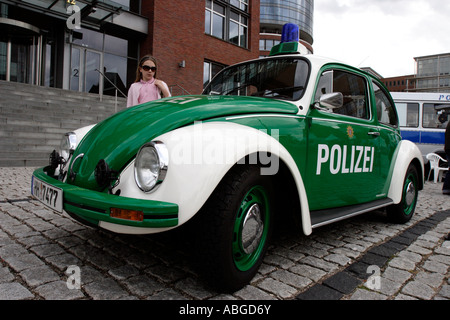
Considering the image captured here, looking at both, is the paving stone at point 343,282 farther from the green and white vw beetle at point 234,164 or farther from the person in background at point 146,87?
the person in background at point 146,87

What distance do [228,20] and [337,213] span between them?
65.8ft

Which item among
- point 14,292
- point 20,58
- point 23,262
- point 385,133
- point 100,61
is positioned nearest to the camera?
point 14,292

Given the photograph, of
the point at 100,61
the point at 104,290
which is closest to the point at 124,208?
the point at 104,290

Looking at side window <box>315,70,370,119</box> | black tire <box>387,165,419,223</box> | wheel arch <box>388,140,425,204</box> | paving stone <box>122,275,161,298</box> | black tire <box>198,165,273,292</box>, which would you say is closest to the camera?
black tire <box>198,165,273,292</box>

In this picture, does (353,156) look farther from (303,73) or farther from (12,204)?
(12,204)

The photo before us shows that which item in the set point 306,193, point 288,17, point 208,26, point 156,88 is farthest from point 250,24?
point 288,17

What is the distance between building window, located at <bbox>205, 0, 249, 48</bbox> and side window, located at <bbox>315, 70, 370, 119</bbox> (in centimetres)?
1738

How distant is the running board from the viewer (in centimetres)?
253

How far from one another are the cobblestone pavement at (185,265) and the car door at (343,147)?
467 millimetres

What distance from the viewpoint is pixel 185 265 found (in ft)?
7.88

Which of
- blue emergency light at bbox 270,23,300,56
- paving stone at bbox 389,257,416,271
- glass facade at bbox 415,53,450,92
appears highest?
glass facade at bbox 415,53,450,92

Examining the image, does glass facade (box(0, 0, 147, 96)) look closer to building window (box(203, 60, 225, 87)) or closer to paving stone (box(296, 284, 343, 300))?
building window (box(203, 60, 225, 87))

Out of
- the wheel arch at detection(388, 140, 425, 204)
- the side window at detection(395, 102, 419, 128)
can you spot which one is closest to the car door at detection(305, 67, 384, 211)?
the wheel arch at detection(388, 140, 425, 204)

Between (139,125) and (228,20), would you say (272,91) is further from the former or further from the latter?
(228,20)
